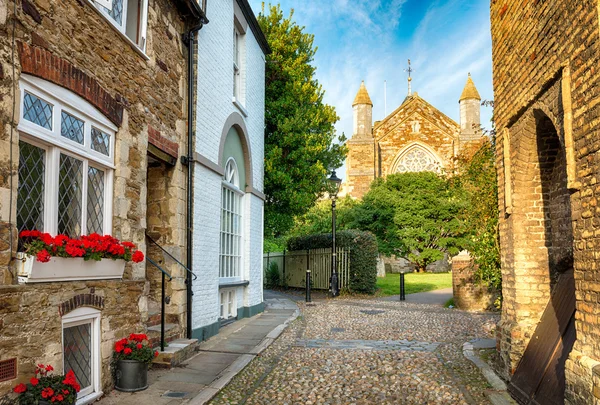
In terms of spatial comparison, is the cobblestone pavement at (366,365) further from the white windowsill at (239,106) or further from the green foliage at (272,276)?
the green foliage at (272,276)

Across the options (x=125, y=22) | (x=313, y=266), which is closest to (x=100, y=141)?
(x=125, y=22)

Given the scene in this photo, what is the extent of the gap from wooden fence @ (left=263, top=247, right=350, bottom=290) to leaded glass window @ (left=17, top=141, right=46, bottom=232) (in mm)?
14333

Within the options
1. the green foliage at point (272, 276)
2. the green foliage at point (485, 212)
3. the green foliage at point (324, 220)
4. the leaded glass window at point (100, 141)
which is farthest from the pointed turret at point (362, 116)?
the leaded glass window at point (100, 141)

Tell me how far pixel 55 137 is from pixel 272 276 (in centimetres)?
1963

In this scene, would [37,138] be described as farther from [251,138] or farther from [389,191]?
[389,191]

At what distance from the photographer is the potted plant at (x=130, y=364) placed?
5.56 metres

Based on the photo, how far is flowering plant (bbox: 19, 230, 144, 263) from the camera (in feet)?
13.9

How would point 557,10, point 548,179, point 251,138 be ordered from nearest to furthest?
point 557,10 → point 548,179 → point 251,138

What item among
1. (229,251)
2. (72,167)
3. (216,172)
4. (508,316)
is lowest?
(508,316)

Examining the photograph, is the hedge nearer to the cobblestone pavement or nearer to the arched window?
the cobblestone pavement

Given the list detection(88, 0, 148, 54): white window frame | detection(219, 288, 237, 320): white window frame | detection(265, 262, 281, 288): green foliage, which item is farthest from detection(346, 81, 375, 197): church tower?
detection(88, 0, 148, 54): white window frame

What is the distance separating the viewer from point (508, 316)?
664cm

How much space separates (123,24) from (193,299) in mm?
4439

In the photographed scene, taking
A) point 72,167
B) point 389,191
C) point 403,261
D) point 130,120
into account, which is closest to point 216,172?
point 130,120
